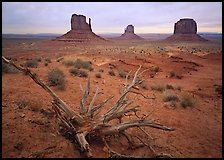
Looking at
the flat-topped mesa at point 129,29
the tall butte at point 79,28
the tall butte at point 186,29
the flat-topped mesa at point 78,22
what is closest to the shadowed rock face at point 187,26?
the tall butte at point 186,29

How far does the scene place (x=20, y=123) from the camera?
13.0ft

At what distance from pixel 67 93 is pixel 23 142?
382 centimetres

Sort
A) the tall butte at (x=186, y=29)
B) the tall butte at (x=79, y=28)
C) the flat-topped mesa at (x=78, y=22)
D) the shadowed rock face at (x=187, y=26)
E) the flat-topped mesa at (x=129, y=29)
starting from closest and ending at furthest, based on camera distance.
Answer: the tall butte at (x=79, y=28), the flat-topped mesa at (x=78, y=22), the tall butte at (x=186, y=29), the shadowed rock face at (x=187, y=26), the flat-topped mesa at (x=129, y=29)

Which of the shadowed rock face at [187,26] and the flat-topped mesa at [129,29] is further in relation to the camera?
the flat-topped mesa at [129,29]

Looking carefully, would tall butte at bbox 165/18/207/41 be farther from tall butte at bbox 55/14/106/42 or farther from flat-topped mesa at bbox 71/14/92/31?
flat-topped mesa at bbox 71/14/92/31

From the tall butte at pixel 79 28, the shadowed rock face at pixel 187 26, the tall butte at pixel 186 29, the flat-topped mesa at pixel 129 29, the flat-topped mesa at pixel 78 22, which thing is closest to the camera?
the tall butte at pixel 79 28

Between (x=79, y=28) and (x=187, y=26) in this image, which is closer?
(x=79, y=28)

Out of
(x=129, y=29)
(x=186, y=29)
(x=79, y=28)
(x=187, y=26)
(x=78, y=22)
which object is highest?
(x=129, y=29)

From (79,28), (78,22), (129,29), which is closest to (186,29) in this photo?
(129,29)

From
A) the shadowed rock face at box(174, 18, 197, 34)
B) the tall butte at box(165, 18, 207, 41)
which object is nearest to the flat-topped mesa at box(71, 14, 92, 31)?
the tall butte at box(165, 18, 207, 41)

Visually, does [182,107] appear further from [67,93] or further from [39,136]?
[39,136]

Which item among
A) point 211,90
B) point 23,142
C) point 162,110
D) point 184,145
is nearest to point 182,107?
point 162,110

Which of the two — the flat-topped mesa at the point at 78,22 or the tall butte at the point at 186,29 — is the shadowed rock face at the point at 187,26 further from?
the flat-topped mesa at the point at 78,22

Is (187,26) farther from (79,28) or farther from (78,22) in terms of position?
(78,22)
